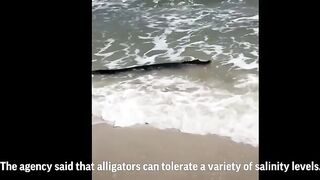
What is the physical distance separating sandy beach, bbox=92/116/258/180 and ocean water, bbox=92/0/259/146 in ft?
0.46

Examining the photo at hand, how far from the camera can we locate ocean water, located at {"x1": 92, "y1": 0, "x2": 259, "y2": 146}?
3.96 meters

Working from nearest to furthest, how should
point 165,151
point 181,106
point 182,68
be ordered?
point 165,151 < point 181,106 < point 182,68

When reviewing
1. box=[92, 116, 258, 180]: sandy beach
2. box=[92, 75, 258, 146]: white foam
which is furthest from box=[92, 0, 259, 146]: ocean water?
box=[92, 116, 258, 180]: sandy beach

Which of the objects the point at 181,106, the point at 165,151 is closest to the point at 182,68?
the point at 181,106

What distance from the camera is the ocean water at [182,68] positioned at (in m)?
3.96

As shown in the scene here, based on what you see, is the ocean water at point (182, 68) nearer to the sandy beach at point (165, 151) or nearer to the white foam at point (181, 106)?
the white foam at point (181, 106)

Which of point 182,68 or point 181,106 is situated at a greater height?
point 182,68

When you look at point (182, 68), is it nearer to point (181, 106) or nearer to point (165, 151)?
point (181, 106)

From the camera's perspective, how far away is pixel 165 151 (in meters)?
3.42

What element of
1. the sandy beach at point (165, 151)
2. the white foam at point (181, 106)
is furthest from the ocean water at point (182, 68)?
the sandy beach at point (165, 151)

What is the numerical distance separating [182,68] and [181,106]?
3.46 feet

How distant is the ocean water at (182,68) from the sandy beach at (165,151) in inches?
5.5
